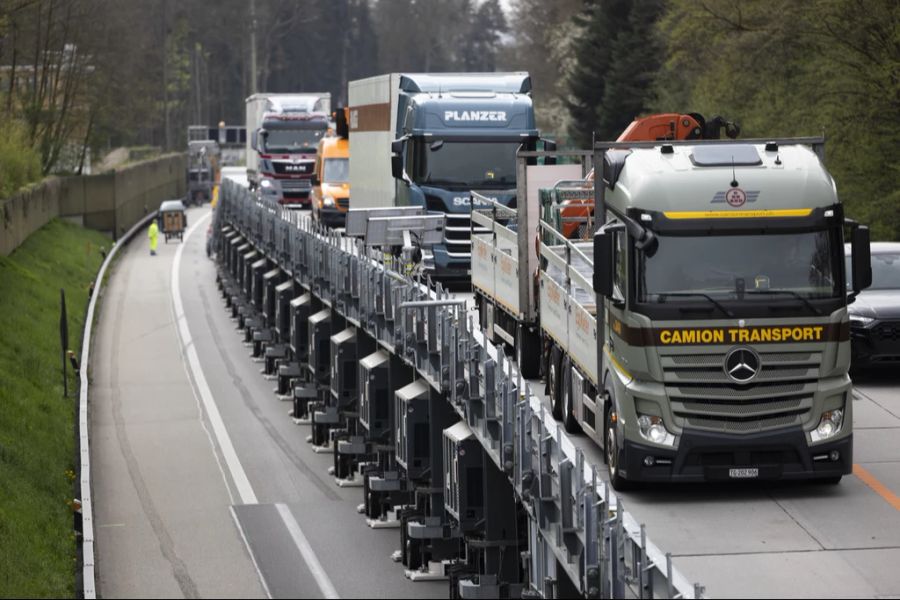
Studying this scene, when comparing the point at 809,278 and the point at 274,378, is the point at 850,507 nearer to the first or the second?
the point at 809,278

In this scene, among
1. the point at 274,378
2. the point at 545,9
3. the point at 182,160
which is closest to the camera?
the point at 274,378

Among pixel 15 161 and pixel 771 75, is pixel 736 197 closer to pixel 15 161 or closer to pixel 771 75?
pixel 771 75

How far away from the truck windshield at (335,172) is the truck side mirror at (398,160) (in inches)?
674

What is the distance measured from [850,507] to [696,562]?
245 centimetres

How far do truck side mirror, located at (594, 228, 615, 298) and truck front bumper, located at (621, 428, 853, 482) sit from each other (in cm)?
140

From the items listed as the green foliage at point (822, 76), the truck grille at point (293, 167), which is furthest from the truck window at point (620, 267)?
the truck grille at point (293, 167)

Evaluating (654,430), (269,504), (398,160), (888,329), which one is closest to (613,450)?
(654,430)

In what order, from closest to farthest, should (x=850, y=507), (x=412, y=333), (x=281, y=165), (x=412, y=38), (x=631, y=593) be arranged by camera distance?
1. (x=631, y=593)
2. (x=850, y=507)
3. (x=412, y=333)
4. (x=281, y=165)
5. (x=412, y=38)

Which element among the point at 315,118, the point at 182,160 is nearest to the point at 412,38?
the point at 182,160

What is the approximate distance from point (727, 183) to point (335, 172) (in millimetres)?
34983

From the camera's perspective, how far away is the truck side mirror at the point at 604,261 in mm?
15438

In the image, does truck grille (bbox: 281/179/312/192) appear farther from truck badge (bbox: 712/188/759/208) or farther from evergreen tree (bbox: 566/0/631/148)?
truck badge (bbox: 712/188/759/208)

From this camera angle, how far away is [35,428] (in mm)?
31188

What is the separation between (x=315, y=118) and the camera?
211 feet
